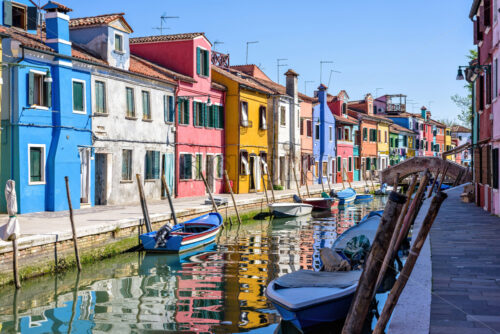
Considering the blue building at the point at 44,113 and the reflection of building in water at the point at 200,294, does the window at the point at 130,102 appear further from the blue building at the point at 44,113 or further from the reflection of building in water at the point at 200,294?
the reflection of building in water at the point at 200,294

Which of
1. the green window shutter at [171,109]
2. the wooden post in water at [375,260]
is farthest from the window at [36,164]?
the wooden post in water at [375,260]

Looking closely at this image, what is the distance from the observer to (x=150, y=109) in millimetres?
24812

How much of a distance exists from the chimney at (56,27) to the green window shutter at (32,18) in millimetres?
1282

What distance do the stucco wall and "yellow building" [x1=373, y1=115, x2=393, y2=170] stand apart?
114ft

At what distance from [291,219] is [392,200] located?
2054 cm

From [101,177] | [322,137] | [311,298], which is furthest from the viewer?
[322,137]

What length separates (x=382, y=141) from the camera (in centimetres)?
5884

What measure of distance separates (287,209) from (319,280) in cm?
1751

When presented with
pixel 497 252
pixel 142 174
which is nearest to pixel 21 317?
pixel 497 252

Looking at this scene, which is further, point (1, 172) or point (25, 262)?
point (1, 172)

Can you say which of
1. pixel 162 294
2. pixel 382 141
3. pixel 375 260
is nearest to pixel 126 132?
pixel 162 294

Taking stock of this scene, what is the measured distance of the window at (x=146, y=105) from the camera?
2442 centimetres

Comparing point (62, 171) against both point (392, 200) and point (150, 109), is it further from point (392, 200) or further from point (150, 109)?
point (392, 200)

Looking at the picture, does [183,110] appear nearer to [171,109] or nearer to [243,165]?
[171,109]
